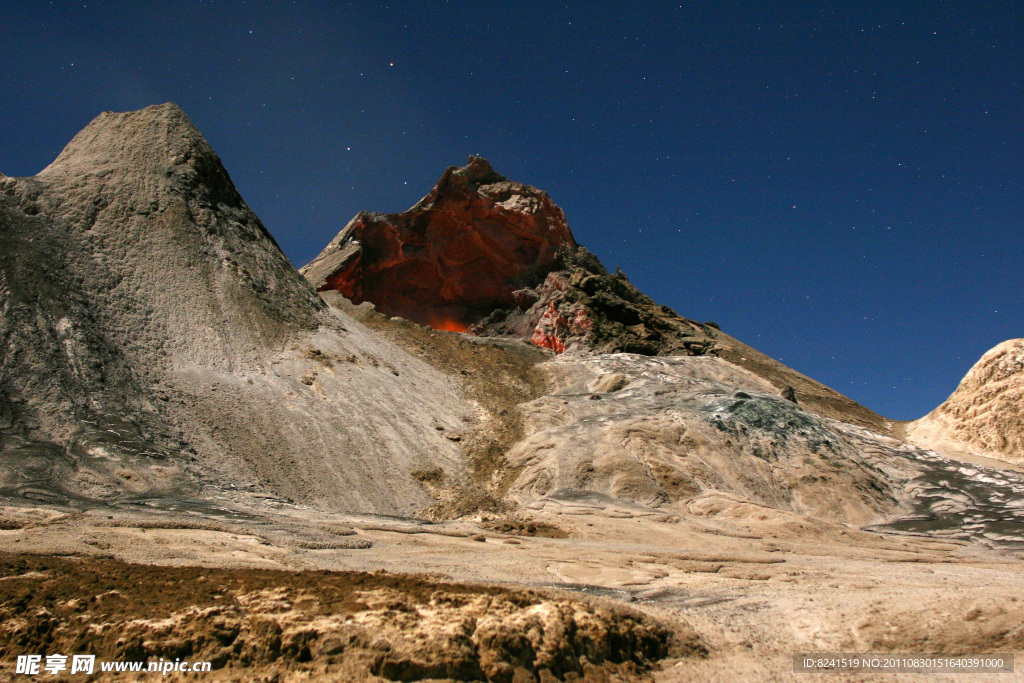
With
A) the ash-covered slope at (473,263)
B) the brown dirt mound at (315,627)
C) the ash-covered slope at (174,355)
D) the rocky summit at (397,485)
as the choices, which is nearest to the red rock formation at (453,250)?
the ash-covered slope at (473,263)

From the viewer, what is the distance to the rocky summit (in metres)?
4.33

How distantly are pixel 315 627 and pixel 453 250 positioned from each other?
34745 mm

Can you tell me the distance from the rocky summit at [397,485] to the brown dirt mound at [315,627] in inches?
0.8

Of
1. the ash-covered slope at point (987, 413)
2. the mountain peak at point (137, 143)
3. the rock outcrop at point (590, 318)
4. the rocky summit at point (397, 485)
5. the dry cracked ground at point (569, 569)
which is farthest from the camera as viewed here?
the rock outcrop at point (590, 318)

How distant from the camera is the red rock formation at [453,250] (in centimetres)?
3650

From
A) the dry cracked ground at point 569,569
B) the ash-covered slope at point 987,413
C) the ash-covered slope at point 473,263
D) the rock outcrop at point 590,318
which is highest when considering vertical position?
the ash-covered slope at point 473,263

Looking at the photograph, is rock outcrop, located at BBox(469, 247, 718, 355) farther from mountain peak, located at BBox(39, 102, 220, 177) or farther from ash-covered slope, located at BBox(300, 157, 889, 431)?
mountain peak, located at BBox(39, 102, 220, 177)

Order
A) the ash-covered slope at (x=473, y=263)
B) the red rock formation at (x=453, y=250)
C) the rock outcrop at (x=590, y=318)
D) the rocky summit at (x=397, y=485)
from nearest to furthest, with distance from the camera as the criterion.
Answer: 1. the rocky summit at (x=397, y=485)
2. the rock outcrop at (x=590, y=318)
3. the ash-covered slope at (x=473, y=263)
4. the red rock formation at (x=453, y=250)

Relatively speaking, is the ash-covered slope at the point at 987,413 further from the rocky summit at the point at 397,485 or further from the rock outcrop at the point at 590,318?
the rock outcrop at the point at 590,318

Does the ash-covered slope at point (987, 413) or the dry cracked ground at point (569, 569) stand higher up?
the ash-covered slope at point (987, 413)

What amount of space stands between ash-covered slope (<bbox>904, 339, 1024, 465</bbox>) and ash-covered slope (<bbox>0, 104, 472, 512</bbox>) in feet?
55.1


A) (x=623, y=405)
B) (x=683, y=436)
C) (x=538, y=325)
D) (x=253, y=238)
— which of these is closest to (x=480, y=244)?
(x=538, y=325)

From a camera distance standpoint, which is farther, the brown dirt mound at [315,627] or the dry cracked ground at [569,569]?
the dry cracked ground at [569,569]

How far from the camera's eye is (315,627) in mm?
4020
